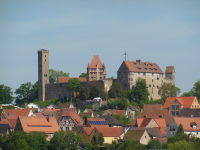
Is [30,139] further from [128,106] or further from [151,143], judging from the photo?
[128,106]

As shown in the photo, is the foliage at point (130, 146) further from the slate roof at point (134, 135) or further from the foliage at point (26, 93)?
the foliage at point (26, 93)

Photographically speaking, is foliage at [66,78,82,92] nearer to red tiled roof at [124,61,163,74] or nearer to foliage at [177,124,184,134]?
red tiled roof at [124,61,163,74]

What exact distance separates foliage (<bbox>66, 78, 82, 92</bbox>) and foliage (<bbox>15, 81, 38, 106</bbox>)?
13801mm

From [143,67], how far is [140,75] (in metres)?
2.74

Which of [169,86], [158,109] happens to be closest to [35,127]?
[158,109]

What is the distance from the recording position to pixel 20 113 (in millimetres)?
100875

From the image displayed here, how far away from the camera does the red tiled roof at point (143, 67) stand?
117312mm

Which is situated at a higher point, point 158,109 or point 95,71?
point 95,71

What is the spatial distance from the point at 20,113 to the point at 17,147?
102 feet

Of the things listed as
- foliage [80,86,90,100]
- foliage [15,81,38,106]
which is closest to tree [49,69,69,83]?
foliage [15,81,38,106]

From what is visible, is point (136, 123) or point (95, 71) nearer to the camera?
point (136, 123)

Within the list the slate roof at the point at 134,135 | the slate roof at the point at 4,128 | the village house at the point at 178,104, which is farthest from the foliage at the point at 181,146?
the village house at the point at 178,104

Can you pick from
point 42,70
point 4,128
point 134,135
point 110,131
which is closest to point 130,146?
point 134,135

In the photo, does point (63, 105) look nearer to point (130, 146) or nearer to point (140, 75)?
point (140, 75)
